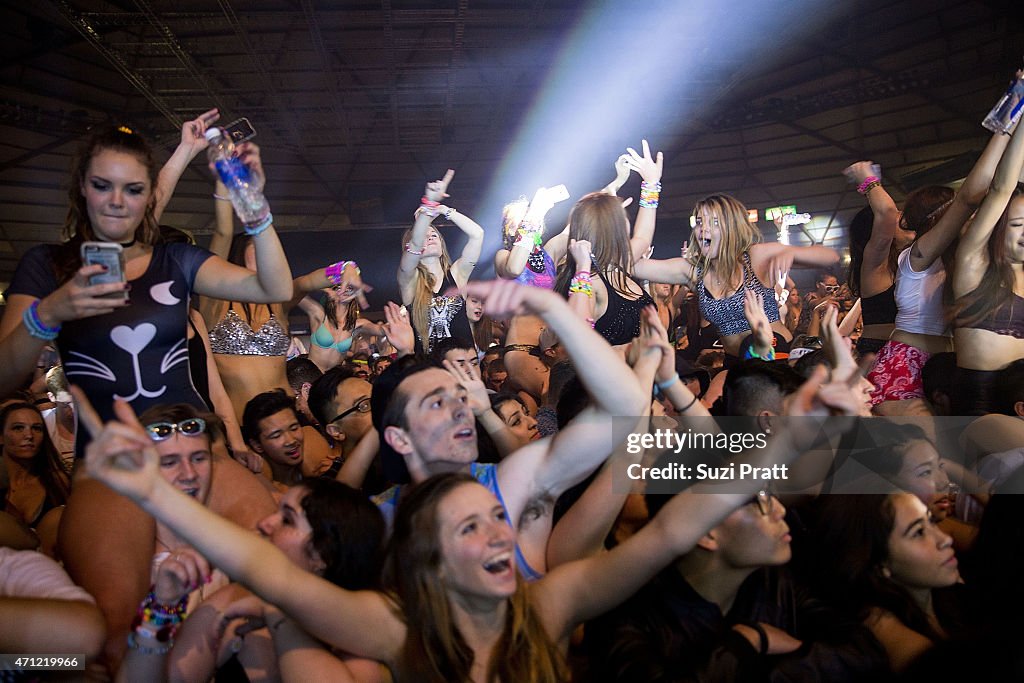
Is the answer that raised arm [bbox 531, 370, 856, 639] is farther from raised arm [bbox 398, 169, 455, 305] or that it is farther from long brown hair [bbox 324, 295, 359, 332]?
long brown hair [bbox 324, 295, 359, 332]

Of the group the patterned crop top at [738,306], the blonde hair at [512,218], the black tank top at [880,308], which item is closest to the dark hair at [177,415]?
the patterned crop top at [738,306]

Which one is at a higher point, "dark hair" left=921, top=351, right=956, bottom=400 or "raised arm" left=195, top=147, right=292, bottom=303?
"raised arm" left=195, top=147, right=292, bottom=303

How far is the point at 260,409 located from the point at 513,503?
63.1 inches

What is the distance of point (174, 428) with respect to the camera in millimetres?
2195

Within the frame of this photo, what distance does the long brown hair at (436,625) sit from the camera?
5.62 ft

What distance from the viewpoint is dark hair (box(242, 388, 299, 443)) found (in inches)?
128

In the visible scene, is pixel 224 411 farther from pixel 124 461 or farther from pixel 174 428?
pixel 124 461

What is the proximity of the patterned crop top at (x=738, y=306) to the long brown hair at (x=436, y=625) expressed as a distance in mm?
2235

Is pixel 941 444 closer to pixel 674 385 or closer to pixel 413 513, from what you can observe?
pixel 674 385

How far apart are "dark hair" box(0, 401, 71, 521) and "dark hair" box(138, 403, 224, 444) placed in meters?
1.67

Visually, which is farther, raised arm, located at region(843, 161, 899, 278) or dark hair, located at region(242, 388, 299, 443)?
raised arm, located at region(843, 161, 899, 278)

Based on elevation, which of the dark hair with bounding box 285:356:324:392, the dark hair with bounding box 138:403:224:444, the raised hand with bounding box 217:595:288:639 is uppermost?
the dark hair with bounding box 285:356:324:392

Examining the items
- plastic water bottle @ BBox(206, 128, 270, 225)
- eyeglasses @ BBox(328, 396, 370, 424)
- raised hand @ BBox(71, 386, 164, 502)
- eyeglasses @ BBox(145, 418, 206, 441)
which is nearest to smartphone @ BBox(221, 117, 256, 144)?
plastic water bottle @ BBox(206, 128, 270, 225)

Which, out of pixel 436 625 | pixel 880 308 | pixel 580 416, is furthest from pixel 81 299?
pixel 880 308
